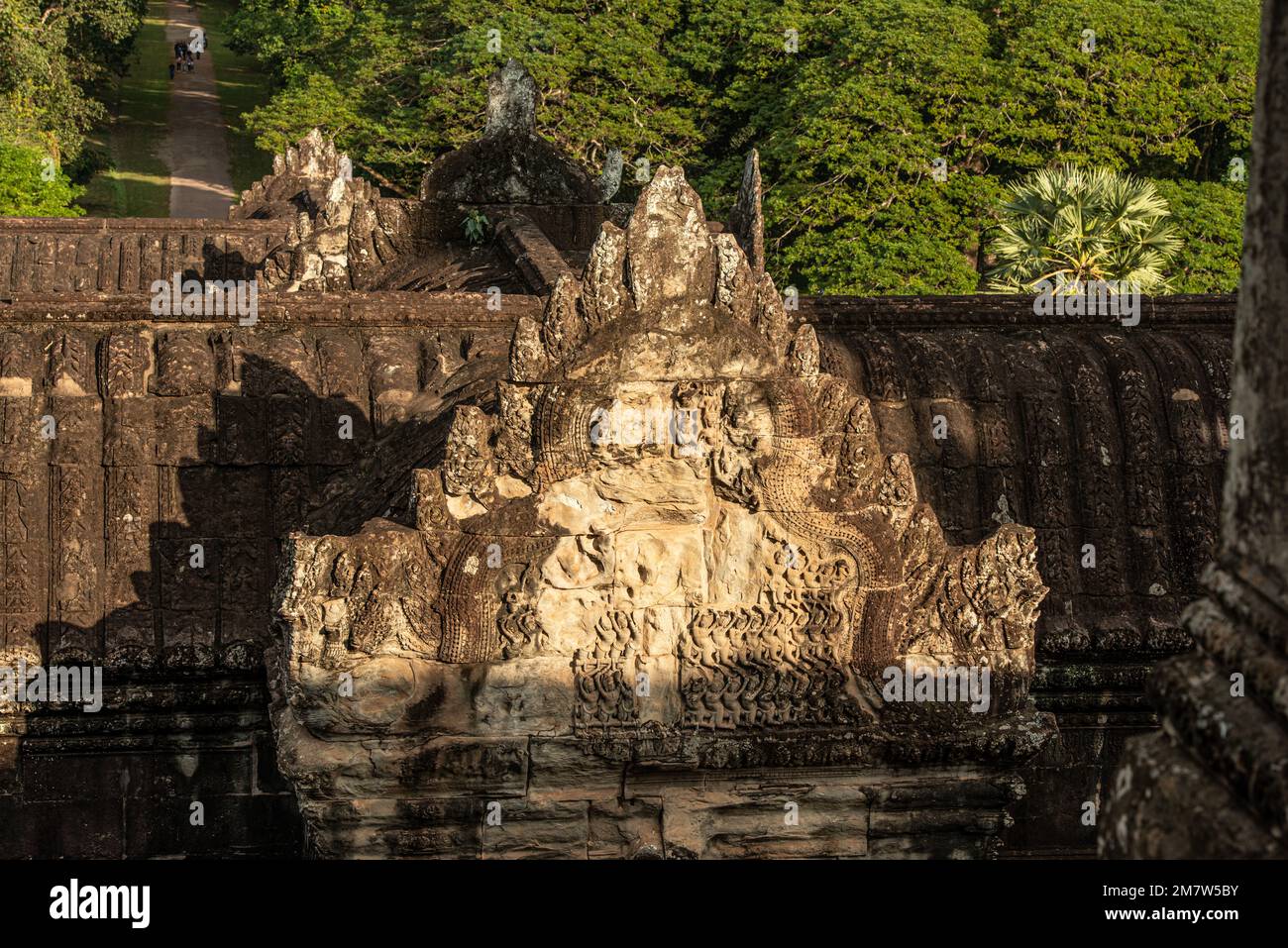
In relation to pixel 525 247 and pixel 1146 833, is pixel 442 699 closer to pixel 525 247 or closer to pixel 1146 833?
pixel 1146 833

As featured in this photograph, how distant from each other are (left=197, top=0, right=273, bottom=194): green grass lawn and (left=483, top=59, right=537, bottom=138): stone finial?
40378 mm

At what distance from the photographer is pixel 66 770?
441 inches

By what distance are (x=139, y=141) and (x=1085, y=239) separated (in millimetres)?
47714

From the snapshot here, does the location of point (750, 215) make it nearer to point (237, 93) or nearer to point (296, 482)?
point (296, 482)

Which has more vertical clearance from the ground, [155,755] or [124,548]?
[124,548]

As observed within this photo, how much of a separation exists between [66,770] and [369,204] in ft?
29.0

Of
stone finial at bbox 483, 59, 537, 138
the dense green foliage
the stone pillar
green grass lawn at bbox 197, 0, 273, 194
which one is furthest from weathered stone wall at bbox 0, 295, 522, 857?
green grass lawn at bbox 197, 0, 273, 194

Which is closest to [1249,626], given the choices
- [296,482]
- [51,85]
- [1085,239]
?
[296,482]

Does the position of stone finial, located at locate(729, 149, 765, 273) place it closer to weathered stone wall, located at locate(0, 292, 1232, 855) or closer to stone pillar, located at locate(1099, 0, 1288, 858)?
weathered stone wall, located at locate(0, 292, 1232, 855)

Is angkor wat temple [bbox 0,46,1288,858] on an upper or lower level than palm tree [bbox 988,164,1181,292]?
lower

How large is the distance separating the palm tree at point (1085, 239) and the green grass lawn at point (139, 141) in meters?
33.7

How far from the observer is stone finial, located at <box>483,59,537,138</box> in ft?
66.2

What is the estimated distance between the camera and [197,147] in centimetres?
6775
